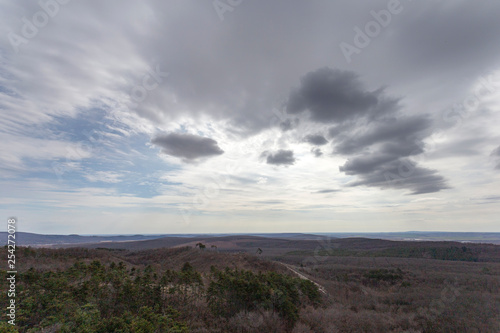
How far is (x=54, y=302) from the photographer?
7023mm

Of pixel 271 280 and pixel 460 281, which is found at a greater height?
pixel 271 280

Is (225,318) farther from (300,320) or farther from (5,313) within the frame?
(5,313)

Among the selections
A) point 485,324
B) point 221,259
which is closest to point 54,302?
point 485,324

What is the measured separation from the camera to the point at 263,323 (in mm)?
9336

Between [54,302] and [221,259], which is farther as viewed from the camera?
[221,259]

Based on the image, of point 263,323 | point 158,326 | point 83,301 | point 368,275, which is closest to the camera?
point 158,326

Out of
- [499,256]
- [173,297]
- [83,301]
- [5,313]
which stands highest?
[5,313]

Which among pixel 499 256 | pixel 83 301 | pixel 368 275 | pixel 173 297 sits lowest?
pixel 499 256

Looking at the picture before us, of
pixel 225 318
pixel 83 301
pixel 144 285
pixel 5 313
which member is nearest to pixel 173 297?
pixel 144 285

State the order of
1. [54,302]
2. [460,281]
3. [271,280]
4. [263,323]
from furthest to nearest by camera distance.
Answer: [460,281] → [271,280] → [263,323] → [54,302]

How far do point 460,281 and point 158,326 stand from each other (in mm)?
35891

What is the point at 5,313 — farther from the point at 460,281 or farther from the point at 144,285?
the point at 460,281

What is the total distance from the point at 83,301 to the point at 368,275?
120 ft

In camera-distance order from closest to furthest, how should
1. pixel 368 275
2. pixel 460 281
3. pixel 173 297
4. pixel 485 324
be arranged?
1. pixel 173 297
2. pixel 485 324
3. pixel 460 281
4. pixel 368 275
